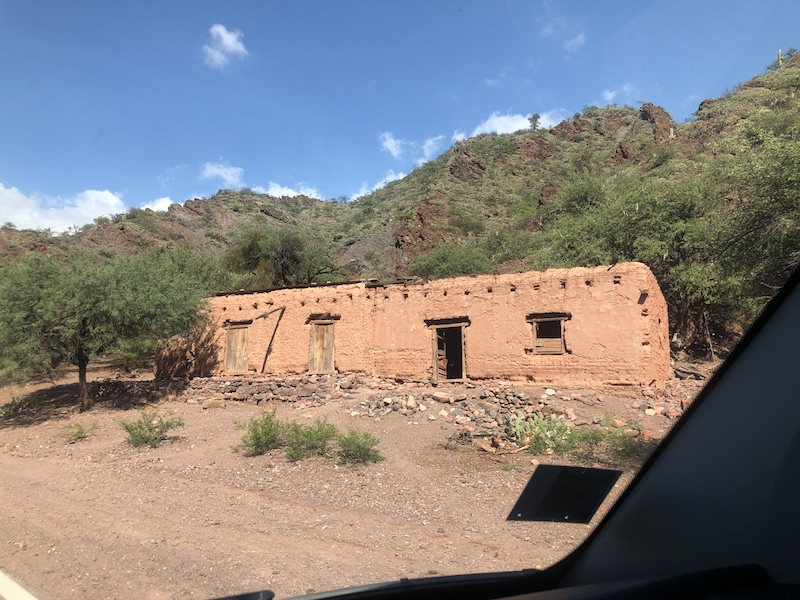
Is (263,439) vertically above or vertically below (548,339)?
below

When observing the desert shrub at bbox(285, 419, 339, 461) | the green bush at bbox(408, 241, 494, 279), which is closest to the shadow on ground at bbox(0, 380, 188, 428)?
the desert shrub at bbox(285, 419, 339, 461)

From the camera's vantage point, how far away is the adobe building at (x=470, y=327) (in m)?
13.8

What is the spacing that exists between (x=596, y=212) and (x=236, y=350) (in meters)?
20.3

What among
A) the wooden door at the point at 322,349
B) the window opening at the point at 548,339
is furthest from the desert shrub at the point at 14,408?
the window opening at the point at 548,339

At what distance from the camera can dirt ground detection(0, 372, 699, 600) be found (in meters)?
4.71

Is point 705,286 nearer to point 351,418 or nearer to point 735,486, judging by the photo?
point 351,418

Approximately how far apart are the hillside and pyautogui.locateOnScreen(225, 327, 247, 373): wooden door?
1448 cm

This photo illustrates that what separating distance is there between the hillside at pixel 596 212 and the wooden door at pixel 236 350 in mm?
14482

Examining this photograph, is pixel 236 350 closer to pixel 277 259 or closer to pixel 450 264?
pixel 277 259

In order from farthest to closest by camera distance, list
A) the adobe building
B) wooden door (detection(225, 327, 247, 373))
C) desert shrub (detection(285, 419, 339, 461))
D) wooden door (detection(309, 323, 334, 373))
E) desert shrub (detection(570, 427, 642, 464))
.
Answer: wooden door (detection(225, 327, 247, 373)) → wooden door (detection(309, 323, 334, 373)) → the adobe building → desert shrub (detection(285, 419, 339, 461)) → desert shrub (detection(570, 427, 642, 464))

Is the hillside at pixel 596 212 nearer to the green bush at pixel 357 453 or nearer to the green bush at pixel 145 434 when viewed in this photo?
the green bush at pixel 357 453

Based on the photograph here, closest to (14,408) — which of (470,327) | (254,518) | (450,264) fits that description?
(254,518)

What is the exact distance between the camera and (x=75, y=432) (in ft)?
43.9

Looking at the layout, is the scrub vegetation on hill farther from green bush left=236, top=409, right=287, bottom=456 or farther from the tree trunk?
green bush left=236, top=409, right=287, bottom=456
